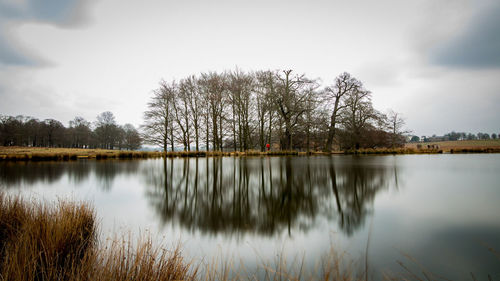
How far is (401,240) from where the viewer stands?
2312 millimetres

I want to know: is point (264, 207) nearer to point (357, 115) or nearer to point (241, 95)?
point (241, 95)

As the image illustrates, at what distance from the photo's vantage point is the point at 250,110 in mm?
27359

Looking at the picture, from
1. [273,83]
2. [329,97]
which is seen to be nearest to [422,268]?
[273,83]

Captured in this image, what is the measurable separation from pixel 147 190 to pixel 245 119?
21.9 meters

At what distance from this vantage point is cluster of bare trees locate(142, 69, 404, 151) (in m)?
23.8

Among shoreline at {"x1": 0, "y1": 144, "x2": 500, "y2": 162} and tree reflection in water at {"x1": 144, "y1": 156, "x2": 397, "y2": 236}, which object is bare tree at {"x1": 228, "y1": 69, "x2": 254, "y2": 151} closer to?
shoreline at {"x1": 0, "y1": 144, "x2": 500, "y2": 162}

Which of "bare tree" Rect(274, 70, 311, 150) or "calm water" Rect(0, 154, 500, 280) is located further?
"bare tree" Rect(274, 70, 311, 150)

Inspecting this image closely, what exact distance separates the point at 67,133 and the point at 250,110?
5127 centimetres

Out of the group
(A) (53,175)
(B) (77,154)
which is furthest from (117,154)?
(A) (53,175)

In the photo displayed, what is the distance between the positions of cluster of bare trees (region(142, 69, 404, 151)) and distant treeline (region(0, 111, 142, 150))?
721 inches

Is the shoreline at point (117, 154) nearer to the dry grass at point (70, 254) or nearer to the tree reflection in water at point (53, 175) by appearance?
the tree reflection in water at point (53, 175)

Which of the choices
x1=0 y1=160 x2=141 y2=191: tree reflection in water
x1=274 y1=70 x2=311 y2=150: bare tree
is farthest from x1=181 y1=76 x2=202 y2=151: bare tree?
x1=0 y1=160 x2=141 y2=191: tree reflection in water

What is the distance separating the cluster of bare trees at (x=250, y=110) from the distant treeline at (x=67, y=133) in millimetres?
18321

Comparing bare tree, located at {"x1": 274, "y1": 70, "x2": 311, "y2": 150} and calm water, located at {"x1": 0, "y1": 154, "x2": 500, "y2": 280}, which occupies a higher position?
bare tree, located at {"x1": 274, "y1": 70, "x2": 311, "y2": 150}
